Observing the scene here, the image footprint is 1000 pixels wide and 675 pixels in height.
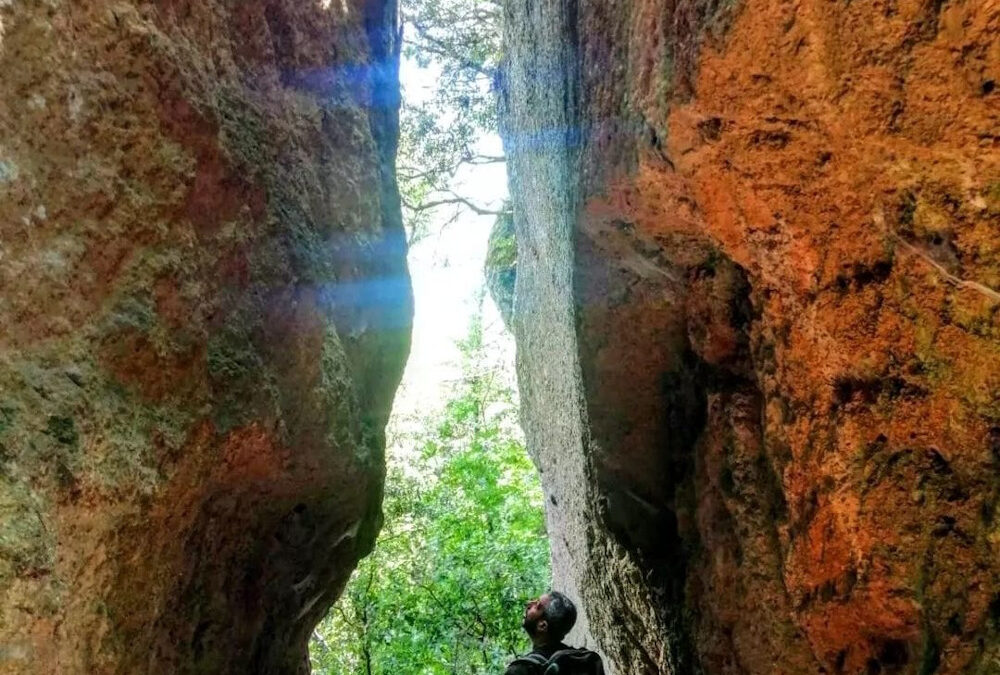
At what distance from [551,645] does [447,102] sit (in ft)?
27.6

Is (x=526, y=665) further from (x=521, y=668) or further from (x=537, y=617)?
(x=537, y=617)

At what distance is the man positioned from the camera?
497cm

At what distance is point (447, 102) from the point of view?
468 inches

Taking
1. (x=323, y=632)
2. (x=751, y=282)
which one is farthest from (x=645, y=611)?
(x=323, y=632)

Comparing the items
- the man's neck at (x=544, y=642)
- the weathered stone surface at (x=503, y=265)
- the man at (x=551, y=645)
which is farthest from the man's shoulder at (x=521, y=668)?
the weathered stone surface at (x=503, y=265)

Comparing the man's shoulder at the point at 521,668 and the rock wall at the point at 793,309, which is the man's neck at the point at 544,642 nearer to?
the man's shoulder at the point at 521,668

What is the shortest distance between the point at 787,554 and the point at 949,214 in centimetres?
177

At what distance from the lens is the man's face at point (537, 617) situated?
5.33 metres

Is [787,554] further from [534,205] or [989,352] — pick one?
[534,205]

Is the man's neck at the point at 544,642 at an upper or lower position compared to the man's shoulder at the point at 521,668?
lower

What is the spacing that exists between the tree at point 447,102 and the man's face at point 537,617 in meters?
7.35

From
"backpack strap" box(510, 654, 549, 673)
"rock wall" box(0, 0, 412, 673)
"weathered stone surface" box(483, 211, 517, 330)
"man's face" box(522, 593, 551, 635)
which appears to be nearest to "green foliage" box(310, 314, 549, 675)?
"weathered stone surface" box(483, 211, 517, 330)

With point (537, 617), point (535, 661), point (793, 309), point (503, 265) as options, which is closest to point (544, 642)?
point (537, 617)

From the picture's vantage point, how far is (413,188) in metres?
12.1
